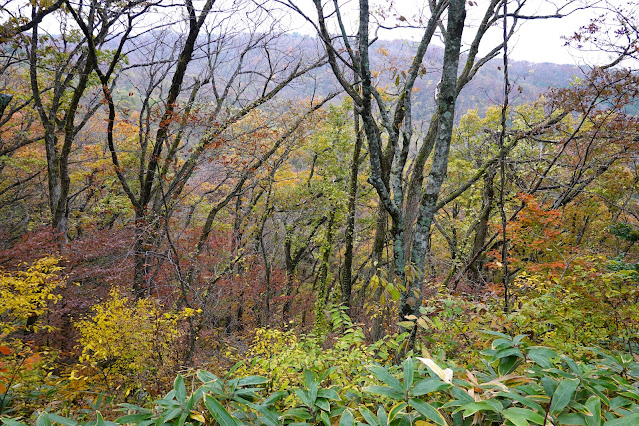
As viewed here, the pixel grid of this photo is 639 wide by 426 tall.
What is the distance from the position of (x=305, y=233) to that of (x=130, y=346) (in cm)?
947

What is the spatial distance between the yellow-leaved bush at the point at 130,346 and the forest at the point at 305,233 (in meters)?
0.04

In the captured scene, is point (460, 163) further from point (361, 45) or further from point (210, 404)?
point (210, 404)

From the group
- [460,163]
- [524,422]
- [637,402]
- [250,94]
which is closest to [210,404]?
[524,422]

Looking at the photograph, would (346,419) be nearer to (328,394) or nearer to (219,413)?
(328,394)

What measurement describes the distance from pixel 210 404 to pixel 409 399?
28.9 inches

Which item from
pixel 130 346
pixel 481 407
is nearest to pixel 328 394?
pixel 481 407

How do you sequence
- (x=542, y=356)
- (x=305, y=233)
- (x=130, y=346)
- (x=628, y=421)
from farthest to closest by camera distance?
(x=305, y=233), (x=130, y=346), (x=542, y=356), (x=628, y=421)

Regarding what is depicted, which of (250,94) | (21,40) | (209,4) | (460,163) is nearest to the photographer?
(21,40)

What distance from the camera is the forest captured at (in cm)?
146

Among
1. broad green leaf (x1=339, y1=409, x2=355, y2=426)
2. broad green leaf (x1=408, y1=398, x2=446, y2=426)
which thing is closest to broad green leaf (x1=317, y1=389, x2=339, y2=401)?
broad green leaf (x1=339, y1=409, x2=355, y2=426)

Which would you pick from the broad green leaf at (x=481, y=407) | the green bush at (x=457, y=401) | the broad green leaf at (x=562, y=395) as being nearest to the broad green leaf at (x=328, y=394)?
the green bush at (x=457, y=401)

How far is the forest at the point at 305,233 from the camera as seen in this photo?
146cm

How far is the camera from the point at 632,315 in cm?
303

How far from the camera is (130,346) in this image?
527 cm
